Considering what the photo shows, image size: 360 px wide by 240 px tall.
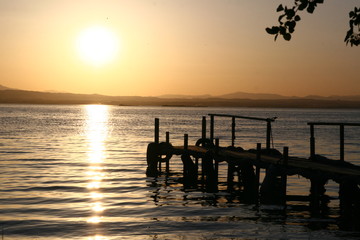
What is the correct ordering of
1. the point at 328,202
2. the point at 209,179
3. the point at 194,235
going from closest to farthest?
the point at 194,235, the point at 328,202, the point at 209,179

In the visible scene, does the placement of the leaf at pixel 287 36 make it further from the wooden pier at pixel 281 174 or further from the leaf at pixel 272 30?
the wooden pier at pixel 281 174

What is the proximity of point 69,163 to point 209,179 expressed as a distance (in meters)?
12.5

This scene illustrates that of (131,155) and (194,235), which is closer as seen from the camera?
(194,235)

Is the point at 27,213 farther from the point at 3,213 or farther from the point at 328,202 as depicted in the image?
the point at 328,202

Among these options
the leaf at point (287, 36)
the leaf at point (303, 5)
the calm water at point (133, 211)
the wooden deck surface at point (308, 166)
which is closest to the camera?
the leaf at point (303, 5)

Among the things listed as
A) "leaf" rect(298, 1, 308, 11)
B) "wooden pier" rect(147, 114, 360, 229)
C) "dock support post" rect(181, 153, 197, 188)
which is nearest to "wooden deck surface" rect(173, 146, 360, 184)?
"wooden pier" rect(147, 114, 360, 229)

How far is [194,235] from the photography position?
14.3 meters

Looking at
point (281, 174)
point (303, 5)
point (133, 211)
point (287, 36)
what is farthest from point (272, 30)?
point (281, 174)

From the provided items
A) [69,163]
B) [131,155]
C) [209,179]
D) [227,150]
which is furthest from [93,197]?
[131,155]

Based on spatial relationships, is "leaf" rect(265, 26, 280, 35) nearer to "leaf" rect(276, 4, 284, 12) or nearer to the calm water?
"leaf" rect(276, 4, 284, 12)

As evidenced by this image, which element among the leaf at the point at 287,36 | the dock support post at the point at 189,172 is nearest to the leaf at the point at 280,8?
the leaf at the point at 287,36

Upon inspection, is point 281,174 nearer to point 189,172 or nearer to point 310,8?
point 189,172

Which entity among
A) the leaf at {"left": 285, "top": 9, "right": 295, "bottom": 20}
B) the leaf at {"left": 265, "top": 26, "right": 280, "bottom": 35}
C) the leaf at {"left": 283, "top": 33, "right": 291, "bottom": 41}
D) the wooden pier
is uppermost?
the leaf at {"left": 285, "top": 9, "right": 295, "bottom": 20}

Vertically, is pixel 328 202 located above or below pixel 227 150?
below
